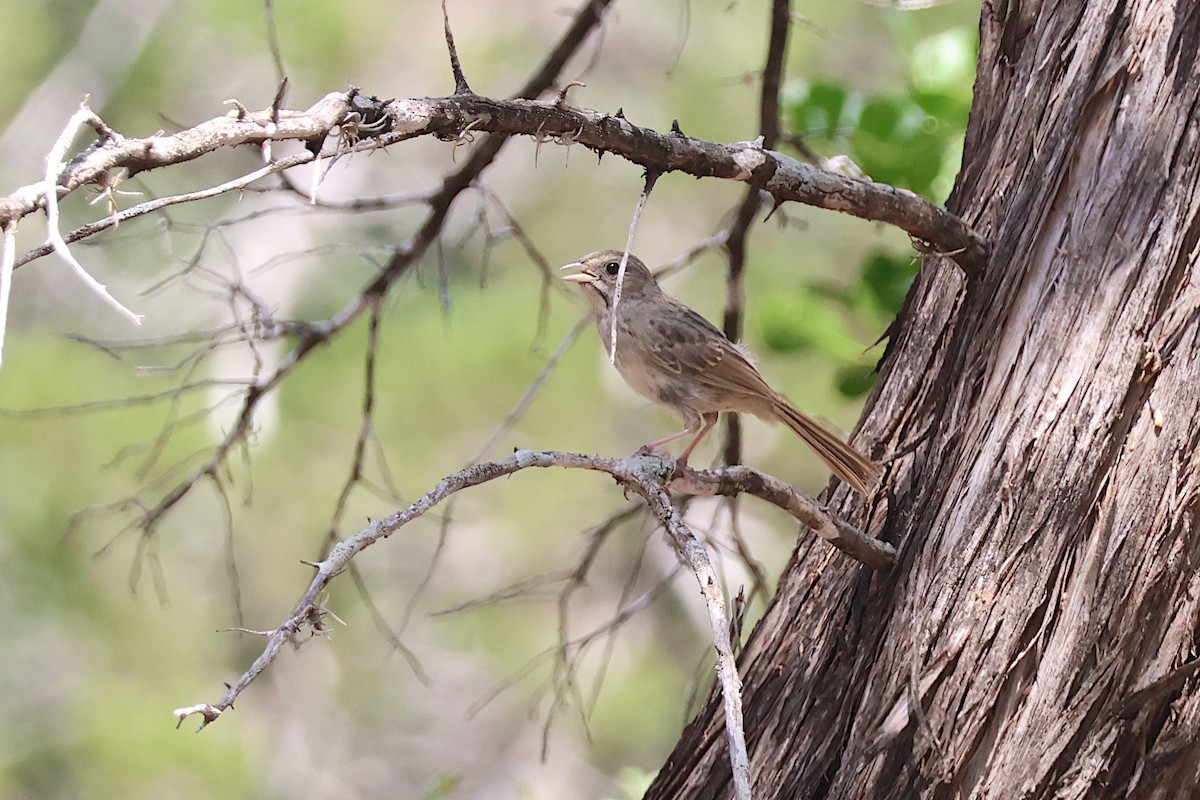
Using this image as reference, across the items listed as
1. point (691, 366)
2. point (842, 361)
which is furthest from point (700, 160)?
point (842, 361)

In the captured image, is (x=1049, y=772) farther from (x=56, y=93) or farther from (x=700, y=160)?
Result: (x=56, y=93)

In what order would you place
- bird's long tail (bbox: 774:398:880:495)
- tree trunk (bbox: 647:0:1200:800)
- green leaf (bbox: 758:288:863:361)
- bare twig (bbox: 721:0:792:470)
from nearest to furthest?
tree trunk (bbox: 647:0:1200:800), bird's long tail (bbox: 774:398:880:495), bare twig (bbox: 721:0:792:470), green leaf (bbox: 758:288:863:361)

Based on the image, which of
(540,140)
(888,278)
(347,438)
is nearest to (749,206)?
(888,278)

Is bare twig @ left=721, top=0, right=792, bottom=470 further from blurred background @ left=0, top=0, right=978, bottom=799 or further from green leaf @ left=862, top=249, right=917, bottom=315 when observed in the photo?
blurred background @ left=0, top=0, right=978, bottom=799

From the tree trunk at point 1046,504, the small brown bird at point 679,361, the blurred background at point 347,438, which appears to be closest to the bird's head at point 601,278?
the small brown bird at point 679,361

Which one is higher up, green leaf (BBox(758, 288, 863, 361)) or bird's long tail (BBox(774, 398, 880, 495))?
green leaf (BBox(758, 288, 863, 361))

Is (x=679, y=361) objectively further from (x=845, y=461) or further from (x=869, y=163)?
(x=845, y=461)

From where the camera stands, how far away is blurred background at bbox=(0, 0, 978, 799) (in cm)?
966

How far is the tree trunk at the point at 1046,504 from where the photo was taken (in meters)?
2.15

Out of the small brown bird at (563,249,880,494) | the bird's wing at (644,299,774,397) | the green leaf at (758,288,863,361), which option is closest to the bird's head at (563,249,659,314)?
the small brown bird at (563,249,880,494)

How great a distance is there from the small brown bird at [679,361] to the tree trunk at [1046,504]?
0.96 meters

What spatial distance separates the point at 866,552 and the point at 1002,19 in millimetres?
1329

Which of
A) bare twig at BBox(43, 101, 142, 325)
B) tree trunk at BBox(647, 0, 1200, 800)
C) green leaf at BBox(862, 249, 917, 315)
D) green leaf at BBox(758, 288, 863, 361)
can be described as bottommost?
bare twig at BBox(43, 101, 142, 325)

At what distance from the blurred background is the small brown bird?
193 inches
